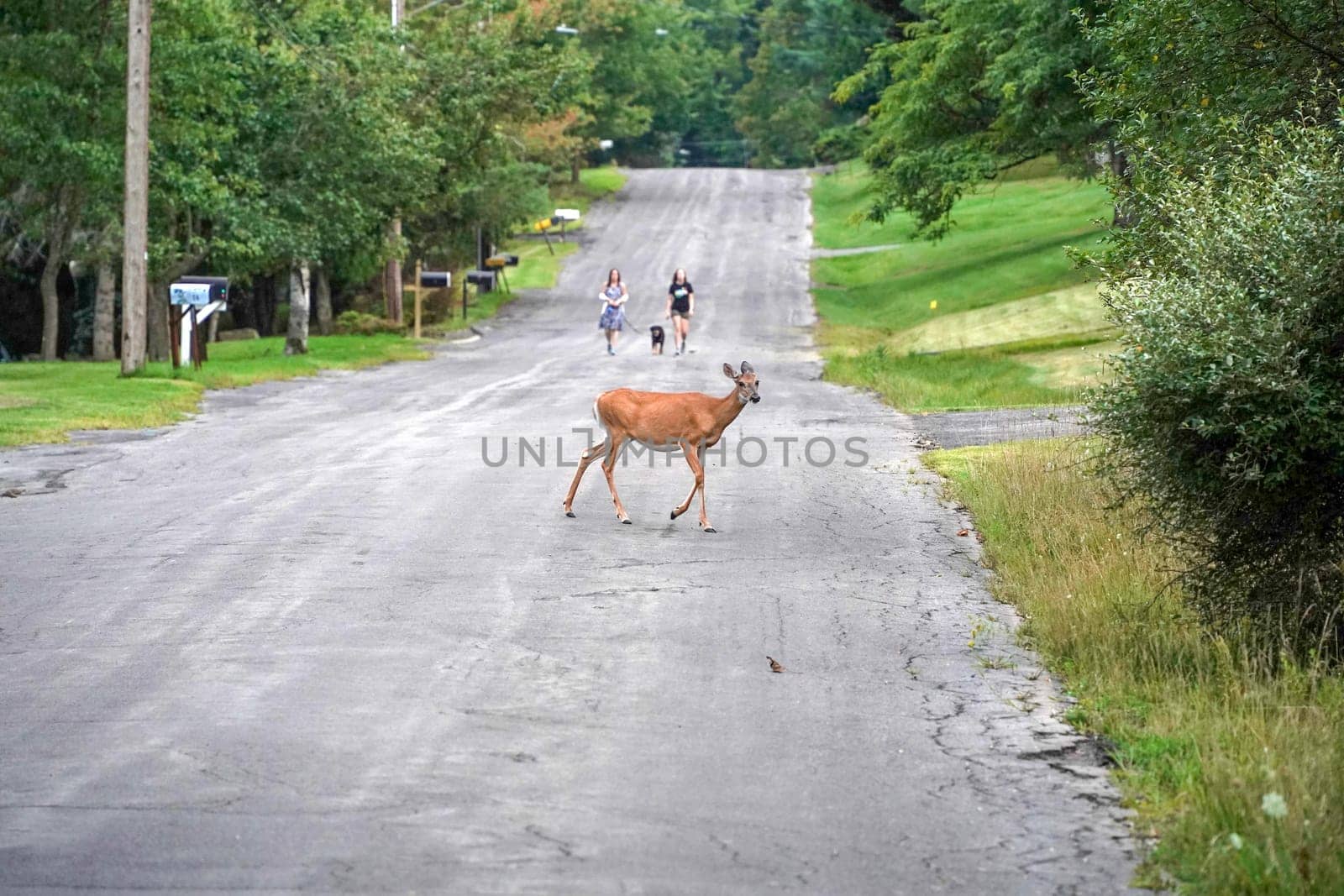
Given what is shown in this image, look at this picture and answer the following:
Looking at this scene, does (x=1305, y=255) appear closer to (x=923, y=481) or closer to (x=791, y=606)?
(x=791, y=606)

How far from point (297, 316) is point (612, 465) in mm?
24225

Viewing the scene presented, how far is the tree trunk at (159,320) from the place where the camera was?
37281 millimetres

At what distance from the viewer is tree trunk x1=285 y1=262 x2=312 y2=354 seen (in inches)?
1491

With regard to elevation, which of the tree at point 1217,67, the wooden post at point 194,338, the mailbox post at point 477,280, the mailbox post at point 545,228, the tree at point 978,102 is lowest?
the wooden post at point 194,338

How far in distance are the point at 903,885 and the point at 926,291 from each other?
45.4 meters

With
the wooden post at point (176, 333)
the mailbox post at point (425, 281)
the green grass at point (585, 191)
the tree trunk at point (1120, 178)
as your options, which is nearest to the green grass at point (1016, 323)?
the tree trunk at point (1120, 178)

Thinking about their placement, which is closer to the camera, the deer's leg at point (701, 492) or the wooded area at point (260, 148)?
the deer's leg at point (701, 492)

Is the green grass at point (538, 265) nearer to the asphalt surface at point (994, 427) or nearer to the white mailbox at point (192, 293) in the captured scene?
the white mailbox at point (192, 293)

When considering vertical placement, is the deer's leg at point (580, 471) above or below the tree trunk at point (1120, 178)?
below

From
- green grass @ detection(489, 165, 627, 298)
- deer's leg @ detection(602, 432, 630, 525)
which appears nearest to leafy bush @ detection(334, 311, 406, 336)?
green grass @ detection(489, 165, 627, 298)

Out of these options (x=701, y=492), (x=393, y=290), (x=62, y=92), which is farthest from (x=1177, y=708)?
(x=393, y=290)

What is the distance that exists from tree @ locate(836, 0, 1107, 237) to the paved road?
2087 cm

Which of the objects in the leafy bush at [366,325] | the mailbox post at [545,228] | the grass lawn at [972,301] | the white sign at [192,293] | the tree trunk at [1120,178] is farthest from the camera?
the mailbox post at [545,228]

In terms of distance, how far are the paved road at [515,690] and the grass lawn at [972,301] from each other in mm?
5238
